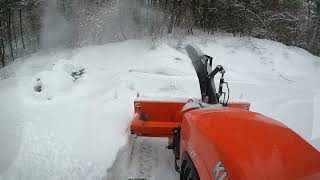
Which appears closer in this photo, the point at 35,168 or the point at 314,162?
the point at 314,162

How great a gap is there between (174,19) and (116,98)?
7207mm

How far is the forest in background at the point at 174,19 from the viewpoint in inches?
480

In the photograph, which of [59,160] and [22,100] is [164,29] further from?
[59,160]

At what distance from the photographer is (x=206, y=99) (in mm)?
4180

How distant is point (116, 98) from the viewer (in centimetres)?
650

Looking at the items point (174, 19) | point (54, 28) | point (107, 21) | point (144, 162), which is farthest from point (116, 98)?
point (54, 28)

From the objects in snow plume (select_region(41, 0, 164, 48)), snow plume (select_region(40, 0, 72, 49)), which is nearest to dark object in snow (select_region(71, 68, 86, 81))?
snow plume (select_region(41, 0, 164, 48))

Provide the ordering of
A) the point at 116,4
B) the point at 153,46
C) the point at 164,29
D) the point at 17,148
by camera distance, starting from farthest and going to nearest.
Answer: the point at 164,29
the point at 116,4
the point at 153,46
the point at 17,148

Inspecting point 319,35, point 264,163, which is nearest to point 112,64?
point 264,163

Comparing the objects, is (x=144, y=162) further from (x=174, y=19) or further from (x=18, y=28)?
(x=18, y=28)

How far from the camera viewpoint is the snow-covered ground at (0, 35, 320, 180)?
438 cm

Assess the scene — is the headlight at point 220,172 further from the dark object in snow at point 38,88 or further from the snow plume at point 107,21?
the snow plume at point 107,21

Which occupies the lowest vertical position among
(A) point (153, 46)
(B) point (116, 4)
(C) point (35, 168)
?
(C) point (35, 168)

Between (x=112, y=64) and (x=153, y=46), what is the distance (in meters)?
1.57
